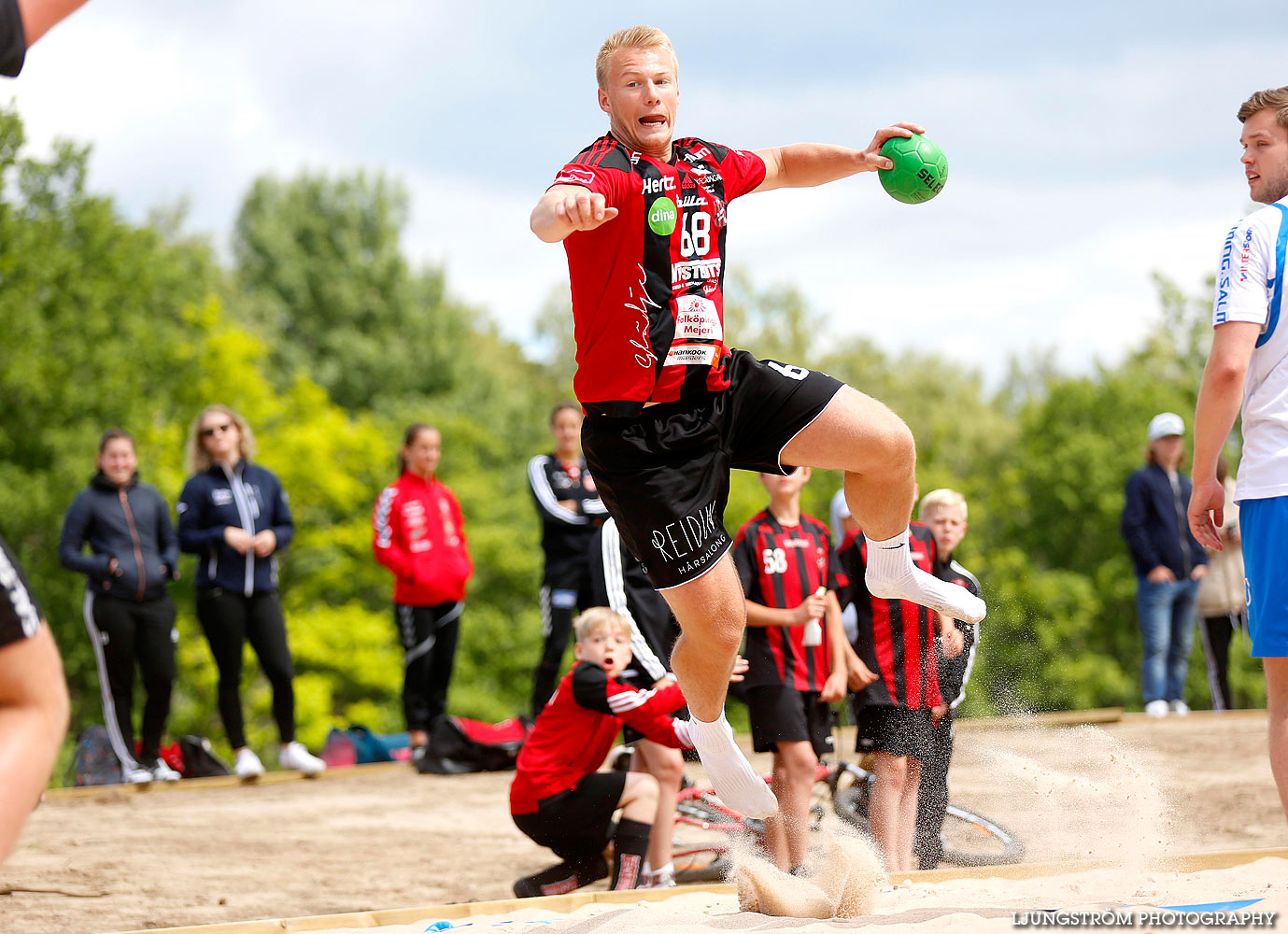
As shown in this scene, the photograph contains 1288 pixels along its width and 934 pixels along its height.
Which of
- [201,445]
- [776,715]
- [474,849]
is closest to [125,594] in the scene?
[201,445]

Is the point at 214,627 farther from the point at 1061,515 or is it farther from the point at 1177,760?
the point at 1061,515

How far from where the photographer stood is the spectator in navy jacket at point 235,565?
856 centimetres

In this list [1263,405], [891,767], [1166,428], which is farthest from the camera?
[1166,428]

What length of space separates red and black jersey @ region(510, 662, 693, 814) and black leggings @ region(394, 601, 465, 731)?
3788 millimetres

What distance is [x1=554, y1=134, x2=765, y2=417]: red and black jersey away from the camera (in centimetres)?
397

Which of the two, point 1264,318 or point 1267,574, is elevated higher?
point 1264,318

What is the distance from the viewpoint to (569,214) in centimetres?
345

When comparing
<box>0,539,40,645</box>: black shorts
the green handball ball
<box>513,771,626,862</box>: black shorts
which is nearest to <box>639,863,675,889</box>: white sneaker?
<box>513,771,626,862</box>: black shorts

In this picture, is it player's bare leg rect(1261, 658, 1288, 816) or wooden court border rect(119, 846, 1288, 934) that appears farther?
wooden court border rect(119, 846, 1288, 934)

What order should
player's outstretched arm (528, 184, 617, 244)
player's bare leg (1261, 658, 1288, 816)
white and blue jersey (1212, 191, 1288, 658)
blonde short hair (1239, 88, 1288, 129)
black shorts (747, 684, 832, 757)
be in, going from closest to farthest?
player's outstretched arm (528, 184, 617, 244), player's bare leg (1261, 658, 1288, 816), white and blue jersey (1212, 191, 1288, 658), blonde short hair (1239, 88, 1288, 129), black shorts (747, 684, 832, 757)

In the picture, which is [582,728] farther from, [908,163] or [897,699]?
[908,163]

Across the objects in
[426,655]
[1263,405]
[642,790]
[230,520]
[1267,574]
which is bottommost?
[642,790]

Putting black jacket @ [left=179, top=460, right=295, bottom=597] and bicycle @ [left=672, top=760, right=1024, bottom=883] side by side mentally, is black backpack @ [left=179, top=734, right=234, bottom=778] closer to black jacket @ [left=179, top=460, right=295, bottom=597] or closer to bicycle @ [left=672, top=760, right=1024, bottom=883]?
black jacket @ [left=179, top=460, right=295, bottom=597]

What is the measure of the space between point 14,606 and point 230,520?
6.47 metres
